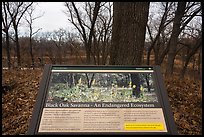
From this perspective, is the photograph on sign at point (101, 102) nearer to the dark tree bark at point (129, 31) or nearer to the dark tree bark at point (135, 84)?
the dark tree bark at point (135, 84)

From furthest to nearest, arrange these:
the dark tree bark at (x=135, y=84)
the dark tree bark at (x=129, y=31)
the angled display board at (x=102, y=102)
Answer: the dark tree bark at (x=129, y=31) < the dark tree bark at (x=135, y=84) < the angled display board at (x=102, y=102)

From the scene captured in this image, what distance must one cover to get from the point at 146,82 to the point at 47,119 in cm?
129

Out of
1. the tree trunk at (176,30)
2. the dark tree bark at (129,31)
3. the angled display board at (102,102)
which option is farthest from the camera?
the tree trunk at (176,30)

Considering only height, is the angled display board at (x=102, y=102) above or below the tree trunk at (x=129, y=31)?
below

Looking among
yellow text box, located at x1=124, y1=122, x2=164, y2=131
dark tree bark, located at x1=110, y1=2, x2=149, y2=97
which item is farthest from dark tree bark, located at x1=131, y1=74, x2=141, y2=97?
dark tree bark, located at x1=110, y1=2, x2=149, y2=97

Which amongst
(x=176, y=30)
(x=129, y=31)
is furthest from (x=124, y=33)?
(x=176, y=30)

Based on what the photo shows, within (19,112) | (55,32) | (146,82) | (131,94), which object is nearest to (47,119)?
(131,94)

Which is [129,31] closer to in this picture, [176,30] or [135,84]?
[135,84]

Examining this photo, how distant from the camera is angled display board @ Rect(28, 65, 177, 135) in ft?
8.93

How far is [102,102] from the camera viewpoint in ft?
9.56

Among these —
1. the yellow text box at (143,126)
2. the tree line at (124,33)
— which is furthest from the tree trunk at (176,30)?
the yellow text box at (143,126)

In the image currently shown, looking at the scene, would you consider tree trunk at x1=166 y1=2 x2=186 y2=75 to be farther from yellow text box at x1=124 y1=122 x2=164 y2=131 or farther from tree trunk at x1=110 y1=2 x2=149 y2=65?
yellow text box at x1=124 y1=122 x2=164 y2=131

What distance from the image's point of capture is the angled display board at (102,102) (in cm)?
272

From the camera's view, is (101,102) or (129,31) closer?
(101,102)
